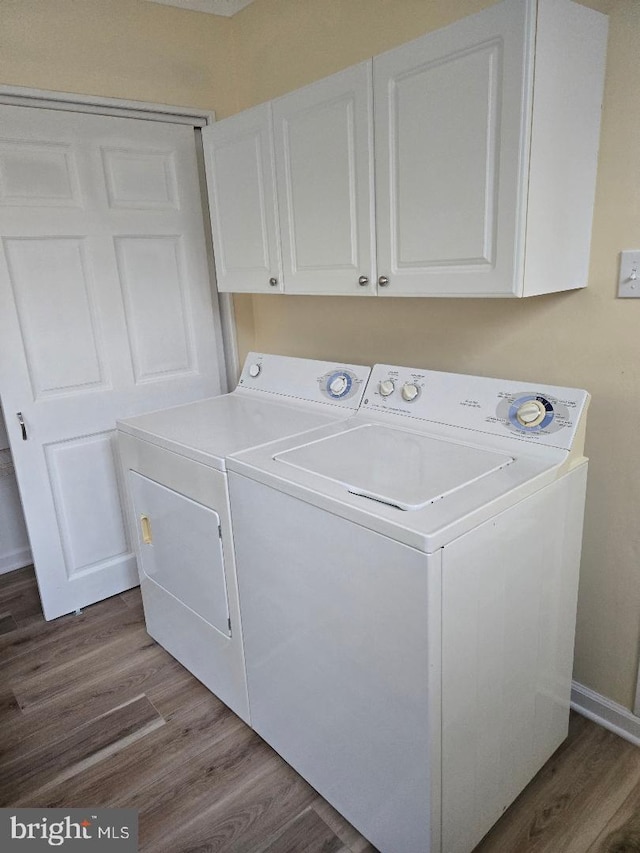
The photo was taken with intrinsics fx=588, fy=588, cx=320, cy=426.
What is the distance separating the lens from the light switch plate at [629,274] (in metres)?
1.45

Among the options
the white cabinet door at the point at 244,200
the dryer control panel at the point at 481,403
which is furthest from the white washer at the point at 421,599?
the white cabinet door at the point at 244,200

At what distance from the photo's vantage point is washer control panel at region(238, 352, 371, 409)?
6.40ft

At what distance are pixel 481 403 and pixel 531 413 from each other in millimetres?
151

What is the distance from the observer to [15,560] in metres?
2.86

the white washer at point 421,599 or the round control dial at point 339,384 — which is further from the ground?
the round control dial at point 339,384

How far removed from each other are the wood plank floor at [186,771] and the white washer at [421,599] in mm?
76

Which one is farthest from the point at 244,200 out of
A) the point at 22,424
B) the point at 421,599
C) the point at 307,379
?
the point at 421,599

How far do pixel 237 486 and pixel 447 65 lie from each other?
1.13 metres

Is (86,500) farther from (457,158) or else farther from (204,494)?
(457,158)

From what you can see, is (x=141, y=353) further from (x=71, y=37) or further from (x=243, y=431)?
(x=71, y=37)

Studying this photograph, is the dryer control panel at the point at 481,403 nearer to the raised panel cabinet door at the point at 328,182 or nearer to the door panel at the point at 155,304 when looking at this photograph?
the raised panel cabinet door at the point at 328,182

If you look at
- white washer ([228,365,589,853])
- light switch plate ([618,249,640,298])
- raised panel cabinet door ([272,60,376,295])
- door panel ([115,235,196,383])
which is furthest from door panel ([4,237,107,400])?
light switch plate ([618,249,640,298])

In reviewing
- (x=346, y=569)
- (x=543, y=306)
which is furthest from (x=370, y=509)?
(x=543, y=306)

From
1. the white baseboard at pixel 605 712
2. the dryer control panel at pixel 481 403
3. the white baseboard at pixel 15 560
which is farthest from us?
the white baseboard at pixel 15 560
